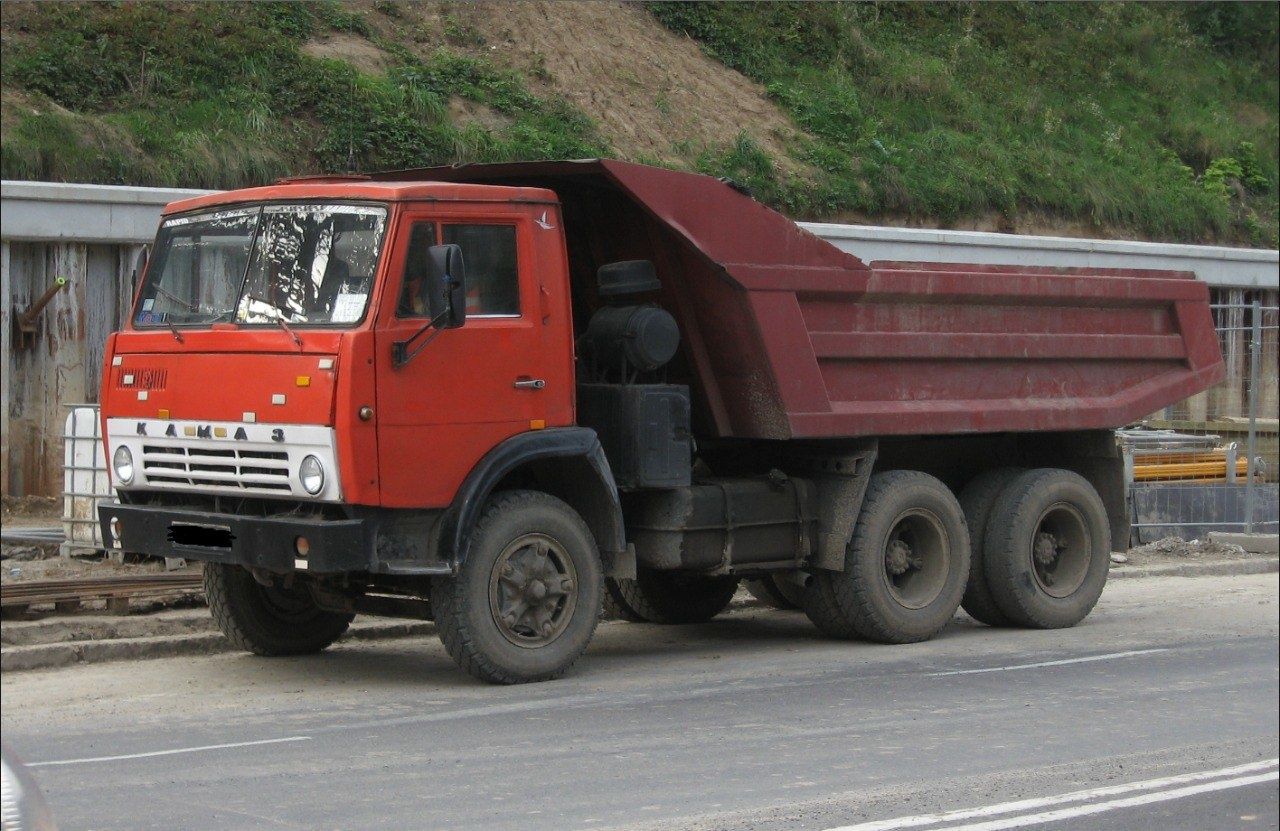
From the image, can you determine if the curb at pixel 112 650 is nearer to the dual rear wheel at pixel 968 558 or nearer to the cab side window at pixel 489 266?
the cab side window at pixel 489 266

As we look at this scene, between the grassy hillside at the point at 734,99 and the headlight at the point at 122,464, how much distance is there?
841 cm

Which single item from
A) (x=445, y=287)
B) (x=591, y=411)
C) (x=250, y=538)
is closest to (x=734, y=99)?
(x=591, y=411)

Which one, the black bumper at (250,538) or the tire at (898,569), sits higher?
the black bumper at (250,538)

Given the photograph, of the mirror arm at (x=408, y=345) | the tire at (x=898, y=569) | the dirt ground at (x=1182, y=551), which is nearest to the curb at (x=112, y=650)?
the mirror arm at (x=408, y=345)

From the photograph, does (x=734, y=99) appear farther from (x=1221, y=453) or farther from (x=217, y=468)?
(x=217, y=468)

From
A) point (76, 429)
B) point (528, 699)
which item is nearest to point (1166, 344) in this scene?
point (528, 699)

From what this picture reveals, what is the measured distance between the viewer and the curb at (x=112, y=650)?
10406 mm

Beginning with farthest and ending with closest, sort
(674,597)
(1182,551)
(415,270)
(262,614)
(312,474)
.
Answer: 1. (1182,551)
2. (674,597)
3. (262,614)
4. (415,270)
5. (312,474)

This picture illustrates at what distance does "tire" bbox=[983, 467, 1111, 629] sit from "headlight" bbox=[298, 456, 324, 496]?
17.9 ft

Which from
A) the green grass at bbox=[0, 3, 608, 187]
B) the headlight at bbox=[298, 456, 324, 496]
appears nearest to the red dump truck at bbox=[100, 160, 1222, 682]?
the headlight at bbox=[298, 456, 324, 496]

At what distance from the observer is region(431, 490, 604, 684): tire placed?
31.1ft

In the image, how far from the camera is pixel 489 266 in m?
9.72

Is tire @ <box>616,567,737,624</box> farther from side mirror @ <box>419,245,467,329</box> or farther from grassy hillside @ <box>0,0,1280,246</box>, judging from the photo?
grassy hillside @ <box>0,0,1280,246</box>

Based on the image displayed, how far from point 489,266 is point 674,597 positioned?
150 inches
